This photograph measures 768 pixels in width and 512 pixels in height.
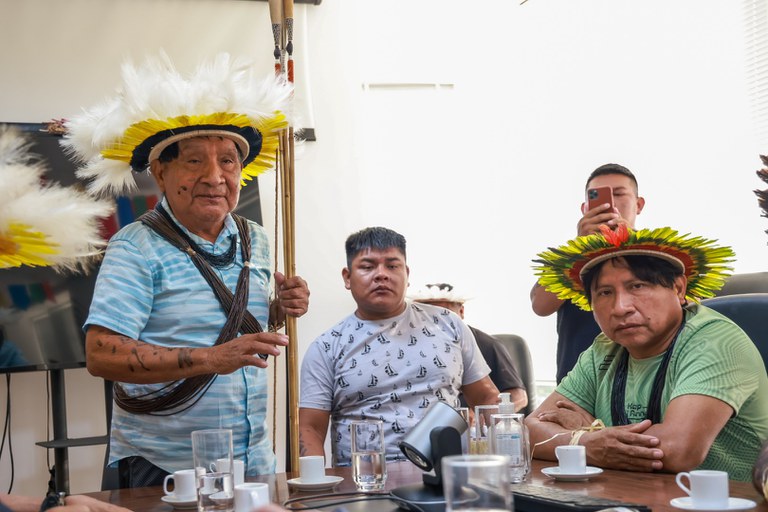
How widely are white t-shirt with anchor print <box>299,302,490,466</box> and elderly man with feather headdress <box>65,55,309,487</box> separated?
438 millimetres

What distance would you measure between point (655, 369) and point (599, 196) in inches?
33.3

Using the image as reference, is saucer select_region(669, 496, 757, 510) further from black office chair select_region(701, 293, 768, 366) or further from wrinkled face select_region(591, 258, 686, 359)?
black office chair select_region(701, 293, 768, 366)

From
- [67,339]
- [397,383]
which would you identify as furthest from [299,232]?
[397,383]

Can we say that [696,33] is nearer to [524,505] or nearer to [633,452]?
[633,452]

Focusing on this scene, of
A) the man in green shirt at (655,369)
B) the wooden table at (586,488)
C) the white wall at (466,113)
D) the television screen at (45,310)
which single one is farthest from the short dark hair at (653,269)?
the television screen at (45,310)

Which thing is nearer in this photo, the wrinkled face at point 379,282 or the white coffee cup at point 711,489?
the white coffee cup at point 711,489

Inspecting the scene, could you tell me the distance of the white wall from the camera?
3773 mm

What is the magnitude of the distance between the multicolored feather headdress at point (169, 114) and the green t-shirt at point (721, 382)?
1.11 m

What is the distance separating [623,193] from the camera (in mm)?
3008

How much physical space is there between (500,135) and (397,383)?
232 centimetres

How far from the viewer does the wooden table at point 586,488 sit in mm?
1465

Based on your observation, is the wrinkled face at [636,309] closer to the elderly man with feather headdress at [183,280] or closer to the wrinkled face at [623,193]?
the elderly man with feather headdress at [183,280]

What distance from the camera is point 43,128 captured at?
3.78 m

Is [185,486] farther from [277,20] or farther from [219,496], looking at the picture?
[277,20]
